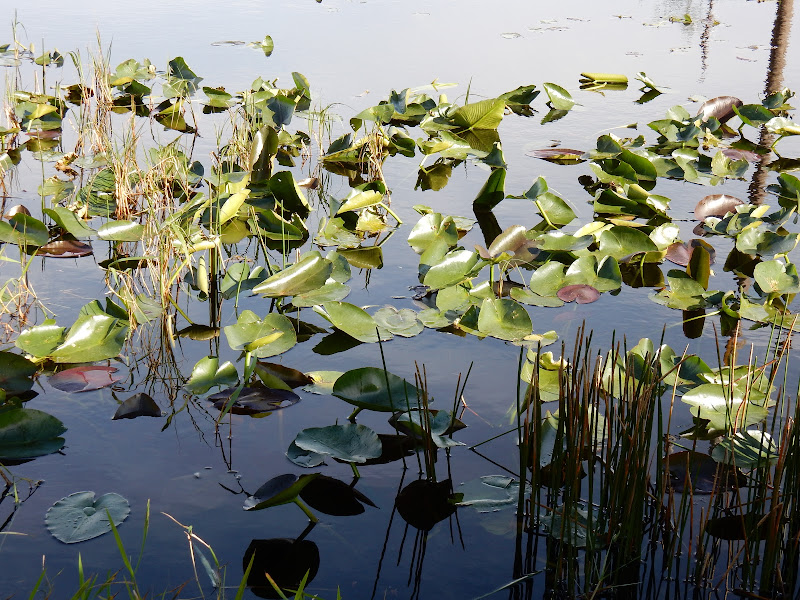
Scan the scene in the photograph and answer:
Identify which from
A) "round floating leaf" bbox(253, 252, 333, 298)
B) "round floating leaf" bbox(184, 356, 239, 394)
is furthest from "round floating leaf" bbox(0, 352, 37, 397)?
"round floating leaf" bbox(253, 252, 333, 298)

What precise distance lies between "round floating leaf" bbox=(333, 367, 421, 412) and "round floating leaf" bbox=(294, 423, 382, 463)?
0.25ft

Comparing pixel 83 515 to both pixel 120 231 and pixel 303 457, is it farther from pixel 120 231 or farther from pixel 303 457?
pixel 120 231

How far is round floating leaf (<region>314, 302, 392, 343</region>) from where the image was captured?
2.16m

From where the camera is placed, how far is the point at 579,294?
7.95 feet

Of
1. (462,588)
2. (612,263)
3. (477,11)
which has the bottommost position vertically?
(462,588)

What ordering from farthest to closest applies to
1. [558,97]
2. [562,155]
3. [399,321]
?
[558,97]
[562,155]
[399,321]

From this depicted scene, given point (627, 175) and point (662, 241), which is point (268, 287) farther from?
point (627, 175)

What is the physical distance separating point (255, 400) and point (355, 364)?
1.10 ft

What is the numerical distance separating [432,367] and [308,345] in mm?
369

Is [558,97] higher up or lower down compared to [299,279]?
higher up

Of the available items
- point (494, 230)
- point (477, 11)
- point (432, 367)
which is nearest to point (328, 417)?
point (432, 367)

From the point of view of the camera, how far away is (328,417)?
6.14 feet

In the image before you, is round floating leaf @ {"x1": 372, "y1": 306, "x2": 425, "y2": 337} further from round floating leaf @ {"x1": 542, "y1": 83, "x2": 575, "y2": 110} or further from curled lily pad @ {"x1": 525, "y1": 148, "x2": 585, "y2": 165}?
round floating leaf @ {"x1": 542, "y1": 83, "x2": 575, "y2": 110}

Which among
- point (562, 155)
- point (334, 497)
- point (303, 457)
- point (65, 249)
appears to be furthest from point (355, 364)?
point (562, 155)
